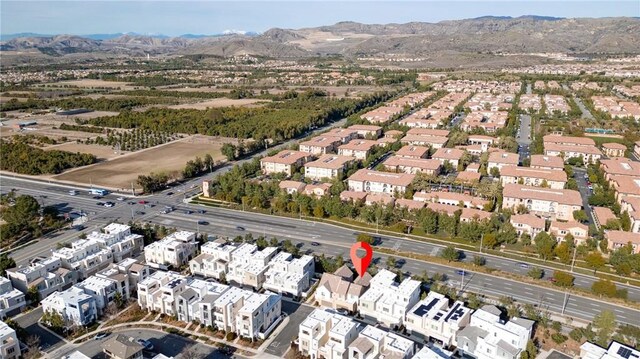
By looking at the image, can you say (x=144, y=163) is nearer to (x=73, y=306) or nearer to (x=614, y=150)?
(x=73, y=306)

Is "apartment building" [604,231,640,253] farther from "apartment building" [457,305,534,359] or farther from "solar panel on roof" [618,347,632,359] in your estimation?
"apartment building" [457,305,534,359]

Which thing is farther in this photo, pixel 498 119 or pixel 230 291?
pixel 498 119

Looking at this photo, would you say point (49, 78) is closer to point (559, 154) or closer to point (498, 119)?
point (498, 119)

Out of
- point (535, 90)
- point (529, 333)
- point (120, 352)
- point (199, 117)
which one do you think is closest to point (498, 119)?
point (535, 90)

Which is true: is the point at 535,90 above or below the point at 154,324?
above

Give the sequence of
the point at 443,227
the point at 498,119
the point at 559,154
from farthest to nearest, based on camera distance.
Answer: the point at 498,119 → the point at 559,154 → the point at 443,227

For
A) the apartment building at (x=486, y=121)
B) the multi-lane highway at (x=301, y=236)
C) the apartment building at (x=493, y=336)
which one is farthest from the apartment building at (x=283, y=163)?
the apartment building at (x=493, y=336)

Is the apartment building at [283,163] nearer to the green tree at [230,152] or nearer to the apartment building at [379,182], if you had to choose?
the green tree at [230,152]
